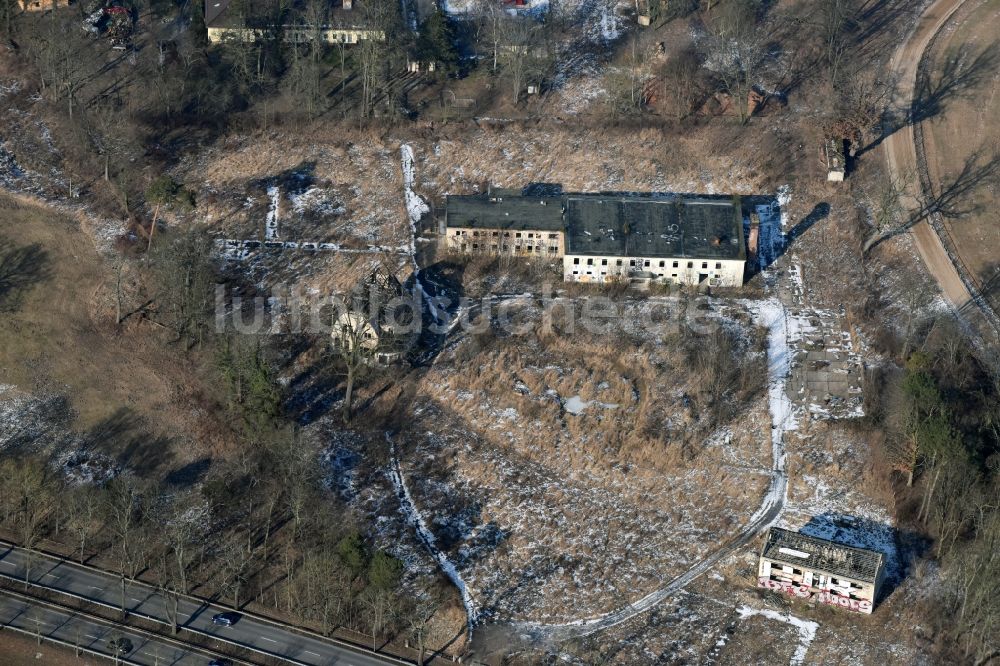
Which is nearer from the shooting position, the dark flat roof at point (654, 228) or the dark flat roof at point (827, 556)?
the dark flat roof at point (827, 556)

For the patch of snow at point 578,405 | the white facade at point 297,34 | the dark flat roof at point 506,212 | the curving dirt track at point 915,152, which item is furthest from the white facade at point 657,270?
the white facade at point 297,34

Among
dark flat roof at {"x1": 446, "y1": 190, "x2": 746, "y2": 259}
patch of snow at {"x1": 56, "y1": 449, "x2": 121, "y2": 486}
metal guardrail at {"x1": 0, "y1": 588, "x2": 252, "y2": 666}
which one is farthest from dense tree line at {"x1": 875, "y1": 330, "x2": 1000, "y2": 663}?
patch of snow at {"x1": 56, "y1": 449, "x2": 121, "y2": 486}

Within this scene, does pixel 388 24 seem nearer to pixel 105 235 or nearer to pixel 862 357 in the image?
pixel 105 235

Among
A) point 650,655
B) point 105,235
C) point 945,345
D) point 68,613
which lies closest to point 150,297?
point 105,235

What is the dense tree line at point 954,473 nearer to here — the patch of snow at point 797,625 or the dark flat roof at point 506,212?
the patch of snow at point 797,625

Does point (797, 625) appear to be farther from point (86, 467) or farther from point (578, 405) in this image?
point (86, 467)

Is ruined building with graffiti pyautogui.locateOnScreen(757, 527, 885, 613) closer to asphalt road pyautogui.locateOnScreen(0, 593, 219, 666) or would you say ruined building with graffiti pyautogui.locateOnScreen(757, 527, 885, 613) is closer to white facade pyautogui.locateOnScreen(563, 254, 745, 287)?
white facade pyautogui.locateOnScreen(563, 254, 745, 287)

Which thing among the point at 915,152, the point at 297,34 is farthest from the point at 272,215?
the point at 915,152
